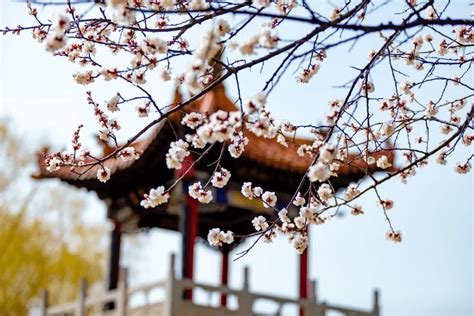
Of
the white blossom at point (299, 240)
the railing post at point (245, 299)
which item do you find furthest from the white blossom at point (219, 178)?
the railing post at point (245, 299)

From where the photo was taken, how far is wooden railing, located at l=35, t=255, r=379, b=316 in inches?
351

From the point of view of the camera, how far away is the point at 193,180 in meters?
9.88

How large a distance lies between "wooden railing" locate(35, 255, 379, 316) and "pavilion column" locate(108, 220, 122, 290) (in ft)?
1.86

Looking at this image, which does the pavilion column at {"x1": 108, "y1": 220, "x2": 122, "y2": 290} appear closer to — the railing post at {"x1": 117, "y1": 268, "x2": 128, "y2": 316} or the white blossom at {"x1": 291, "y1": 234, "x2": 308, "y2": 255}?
the railing post at {"x1": 117, "y1": 268, "x2": 128, "y2": 316}

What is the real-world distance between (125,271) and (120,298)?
338 millimetres

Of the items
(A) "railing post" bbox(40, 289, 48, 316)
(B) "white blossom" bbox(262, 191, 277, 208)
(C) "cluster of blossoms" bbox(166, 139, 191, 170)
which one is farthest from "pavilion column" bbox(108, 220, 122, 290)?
(C) "cluster of blossoms" bbox(166, 139, 191, 170)

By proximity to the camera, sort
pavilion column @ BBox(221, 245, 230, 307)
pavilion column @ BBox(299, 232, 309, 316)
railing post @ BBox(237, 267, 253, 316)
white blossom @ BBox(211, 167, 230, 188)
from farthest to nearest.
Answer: pavilion column @ BBox(221, 245, 230, 307) < pavilion column @ BBox(299, 232, 309, 316) < railing post @ BBox(237, 267, 253, 316) < white blossom @ BBox(211, 167, 230, 188)

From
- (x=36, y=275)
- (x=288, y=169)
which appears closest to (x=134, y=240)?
(x=36, y=275)

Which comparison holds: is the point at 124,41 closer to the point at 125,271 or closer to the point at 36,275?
the point at 125,271

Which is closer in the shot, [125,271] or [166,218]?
[125,271]

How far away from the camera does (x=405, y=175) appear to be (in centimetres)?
466

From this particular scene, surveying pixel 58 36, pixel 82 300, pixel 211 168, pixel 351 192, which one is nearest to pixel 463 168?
pixel 351 192

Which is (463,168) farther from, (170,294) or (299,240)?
(170,294)

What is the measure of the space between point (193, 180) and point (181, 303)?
152cm
